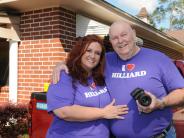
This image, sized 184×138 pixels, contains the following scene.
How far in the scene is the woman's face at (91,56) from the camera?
106 inches

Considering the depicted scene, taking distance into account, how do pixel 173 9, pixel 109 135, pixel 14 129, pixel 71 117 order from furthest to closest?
pixel 173 9, pixel 14 129, pixel 109 135, pixel 71 117

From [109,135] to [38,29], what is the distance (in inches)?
175

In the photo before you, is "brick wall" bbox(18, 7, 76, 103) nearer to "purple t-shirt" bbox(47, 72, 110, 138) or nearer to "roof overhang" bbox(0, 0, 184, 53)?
"roof overhang" bbox(0, 0, 184, 53)

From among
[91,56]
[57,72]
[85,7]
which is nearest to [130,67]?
[91,56]

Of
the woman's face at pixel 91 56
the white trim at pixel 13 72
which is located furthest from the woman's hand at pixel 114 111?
the white trim at pixel 13 72

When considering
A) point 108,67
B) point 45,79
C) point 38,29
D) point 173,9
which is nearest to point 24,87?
point 45,79

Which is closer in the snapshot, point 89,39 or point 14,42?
point 89,39

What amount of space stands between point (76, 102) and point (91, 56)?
0.35m

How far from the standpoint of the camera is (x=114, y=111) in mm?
2629

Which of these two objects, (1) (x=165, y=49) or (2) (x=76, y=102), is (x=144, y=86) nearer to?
(2) (x=76, y=102)

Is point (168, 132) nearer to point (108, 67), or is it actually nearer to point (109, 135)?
point (109, 135)

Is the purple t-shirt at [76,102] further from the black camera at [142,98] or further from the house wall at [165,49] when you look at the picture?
the house wall at [165,49]

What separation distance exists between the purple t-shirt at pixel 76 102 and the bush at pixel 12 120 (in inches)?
161

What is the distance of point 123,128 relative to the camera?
106 inches
